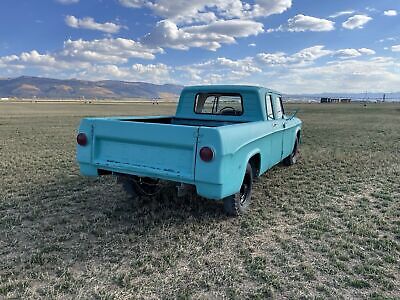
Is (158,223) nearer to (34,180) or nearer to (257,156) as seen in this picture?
(257,156)

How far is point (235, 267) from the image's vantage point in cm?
312

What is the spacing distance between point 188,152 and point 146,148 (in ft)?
1.78

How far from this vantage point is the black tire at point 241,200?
13.7 feet

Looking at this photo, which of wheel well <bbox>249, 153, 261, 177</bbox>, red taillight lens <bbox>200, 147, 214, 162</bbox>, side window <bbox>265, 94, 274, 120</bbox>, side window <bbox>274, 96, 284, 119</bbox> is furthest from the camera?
side window <bbox>274, 96, 284, 119</bbox>

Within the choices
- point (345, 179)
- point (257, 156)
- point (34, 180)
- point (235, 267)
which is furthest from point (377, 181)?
point (34, 180)

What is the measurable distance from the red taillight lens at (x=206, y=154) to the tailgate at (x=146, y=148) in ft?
0.36

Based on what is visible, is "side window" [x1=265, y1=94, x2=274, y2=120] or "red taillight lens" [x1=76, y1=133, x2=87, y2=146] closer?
"red taillight lens" [x1=76, y1=133, x2=87, y2=146]

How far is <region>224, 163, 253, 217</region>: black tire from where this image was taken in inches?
164

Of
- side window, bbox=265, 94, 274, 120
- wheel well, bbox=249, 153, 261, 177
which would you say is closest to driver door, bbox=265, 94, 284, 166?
side window, bbox=265, 94, 274, 120

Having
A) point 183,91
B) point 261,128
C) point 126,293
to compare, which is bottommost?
point 126,293

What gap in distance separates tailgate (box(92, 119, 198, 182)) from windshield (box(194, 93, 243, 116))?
2169mm

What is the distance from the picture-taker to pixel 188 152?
3432 mm

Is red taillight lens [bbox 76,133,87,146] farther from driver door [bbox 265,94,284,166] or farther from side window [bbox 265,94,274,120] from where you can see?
side window [bbox 265,94,274,120]

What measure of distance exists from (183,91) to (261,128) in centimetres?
203
